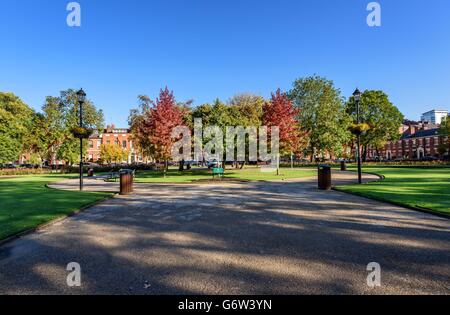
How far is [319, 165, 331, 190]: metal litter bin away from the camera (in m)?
14.1

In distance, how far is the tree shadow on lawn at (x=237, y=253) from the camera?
11.9 ft

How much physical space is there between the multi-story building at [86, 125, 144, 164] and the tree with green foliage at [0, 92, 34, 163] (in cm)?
3101

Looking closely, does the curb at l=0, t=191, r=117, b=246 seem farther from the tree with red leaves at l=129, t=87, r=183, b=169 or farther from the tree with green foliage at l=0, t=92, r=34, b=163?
the tree with green foliage at l=0, t=92, r=34, b=163

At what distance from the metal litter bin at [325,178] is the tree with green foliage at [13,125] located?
166ft

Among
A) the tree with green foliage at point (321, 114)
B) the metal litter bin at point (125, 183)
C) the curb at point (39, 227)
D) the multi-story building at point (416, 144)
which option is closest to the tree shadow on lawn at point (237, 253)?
the curb at point (39, 227)

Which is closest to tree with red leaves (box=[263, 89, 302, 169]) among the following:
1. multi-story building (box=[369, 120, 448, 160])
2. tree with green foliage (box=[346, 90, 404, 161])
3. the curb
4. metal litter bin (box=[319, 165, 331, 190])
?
metal litter bin (box=[319, 165, 331, 190])

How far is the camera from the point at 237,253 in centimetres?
484

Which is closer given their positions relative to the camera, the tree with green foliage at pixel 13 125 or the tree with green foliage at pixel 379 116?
the tree with green foliage at pixel 13 125

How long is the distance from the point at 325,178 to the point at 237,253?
1075 centimetres

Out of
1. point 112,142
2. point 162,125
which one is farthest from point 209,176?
point 112,142

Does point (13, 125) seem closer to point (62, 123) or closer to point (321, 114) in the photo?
point (62, 123)

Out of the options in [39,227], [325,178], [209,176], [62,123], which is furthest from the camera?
[62,123]

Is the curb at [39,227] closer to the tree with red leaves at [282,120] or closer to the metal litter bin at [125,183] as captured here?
the metal litter bin at [125,183]
